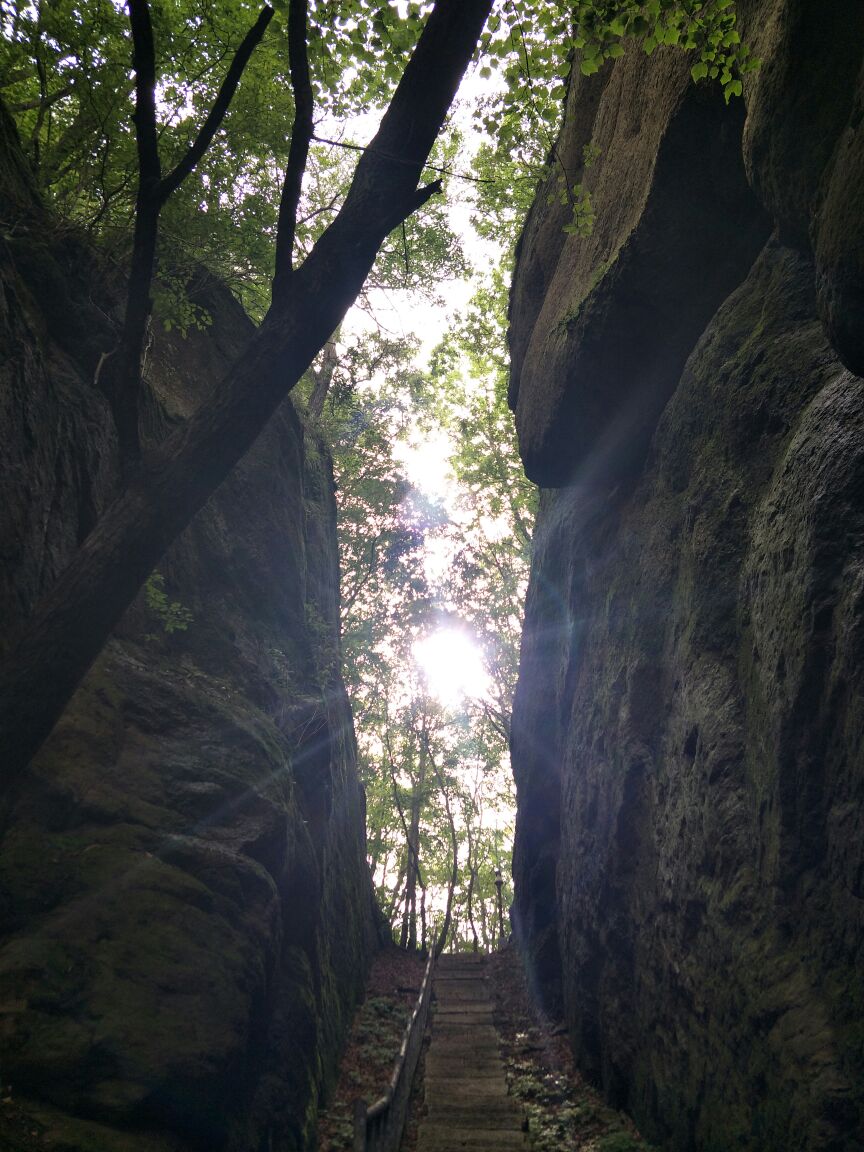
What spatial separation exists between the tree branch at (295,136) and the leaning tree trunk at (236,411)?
0.15 meters

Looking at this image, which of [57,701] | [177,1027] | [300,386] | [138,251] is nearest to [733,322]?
[138,251]

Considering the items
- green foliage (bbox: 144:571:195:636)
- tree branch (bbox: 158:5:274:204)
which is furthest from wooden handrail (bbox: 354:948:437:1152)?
tree branch (bbox: 158:5:274:204)

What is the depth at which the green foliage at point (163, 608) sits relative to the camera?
8.75 m

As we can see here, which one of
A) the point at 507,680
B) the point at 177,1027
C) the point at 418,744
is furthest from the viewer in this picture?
the point at 418,744

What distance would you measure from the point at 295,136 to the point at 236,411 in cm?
164

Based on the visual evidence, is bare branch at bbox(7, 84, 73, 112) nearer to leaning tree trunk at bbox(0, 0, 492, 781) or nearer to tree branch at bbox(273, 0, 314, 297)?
tree branch at bbox(273, 0, 314, 297)

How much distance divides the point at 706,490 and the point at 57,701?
6.38 metres

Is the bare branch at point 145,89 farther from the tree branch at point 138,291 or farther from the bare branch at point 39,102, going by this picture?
the bare branch at point 39,102

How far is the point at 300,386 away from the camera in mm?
21938

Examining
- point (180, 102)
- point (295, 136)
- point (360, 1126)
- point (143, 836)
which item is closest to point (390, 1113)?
point (360, 1126)

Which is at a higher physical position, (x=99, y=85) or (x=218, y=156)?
(x=218, y=156)

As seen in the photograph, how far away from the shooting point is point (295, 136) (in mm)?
4219

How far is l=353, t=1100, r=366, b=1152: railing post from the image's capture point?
5.39 m

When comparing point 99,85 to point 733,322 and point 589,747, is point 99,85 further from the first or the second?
point 589,747
